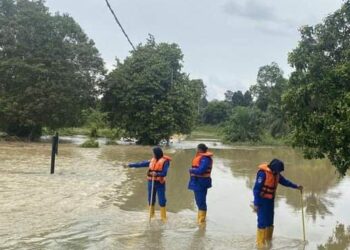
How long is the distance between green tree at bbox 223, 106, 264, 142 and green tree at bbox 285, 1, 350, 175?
45123 millimetres

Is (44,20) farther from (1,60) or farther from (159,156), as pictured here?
(159,156)

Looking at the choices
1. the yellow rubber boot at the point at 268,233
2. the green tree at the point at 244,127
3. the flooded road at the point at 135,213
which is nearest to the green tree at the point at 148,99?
the green tree at the point at 244,127

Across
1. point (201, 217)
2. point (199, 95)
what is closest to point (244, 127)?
point (199, 95)

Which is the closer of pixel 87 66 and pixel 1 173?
pixel 1 173

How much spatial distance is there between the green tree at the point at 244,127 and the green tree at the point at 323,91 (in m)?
45.1

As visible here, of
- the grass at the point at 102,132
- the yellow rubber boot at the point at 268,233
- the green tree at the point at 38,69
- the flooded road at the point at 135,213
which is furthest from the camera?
the grass at the point at 102,132

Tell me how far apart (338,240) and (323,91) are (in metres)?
3.98

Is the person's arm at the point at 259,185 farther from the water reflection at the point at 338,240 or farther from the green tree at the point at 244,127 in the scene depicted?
the green tree at the point at 244,127

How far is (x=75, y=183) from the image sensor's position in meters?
17.0

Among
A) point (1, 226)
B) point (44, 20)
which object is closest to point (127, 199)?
point (1, 226)

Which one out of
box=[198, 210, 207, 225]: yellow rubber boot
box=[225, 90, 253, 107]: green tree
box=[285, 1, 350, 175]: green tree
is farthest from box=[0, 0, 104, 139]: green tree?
box=[225, 90, 253, 107]: green tree

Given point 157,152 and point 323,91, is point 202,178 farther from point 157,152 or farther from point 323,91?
point 323,91

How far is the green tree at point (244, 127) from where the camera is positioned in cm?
5950

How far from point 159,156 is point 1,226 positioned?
12.1ft
